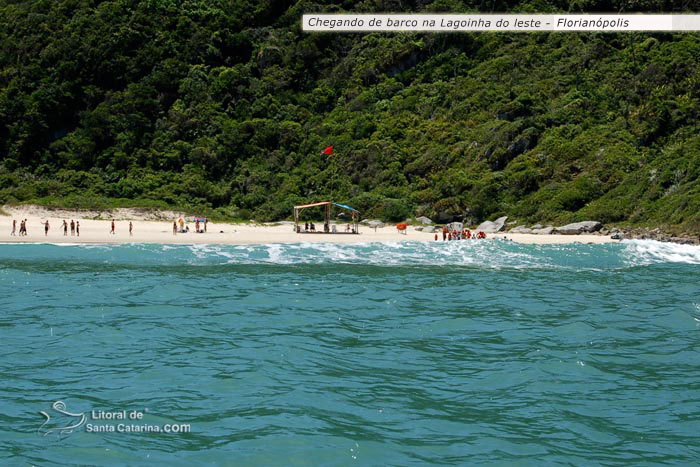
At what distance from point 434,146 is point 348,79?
828 inches

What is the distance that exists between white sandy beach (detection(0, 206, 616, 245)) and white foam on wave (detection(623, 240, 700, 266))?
3262 mm

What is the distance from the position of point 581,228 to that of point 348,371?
3950 cm

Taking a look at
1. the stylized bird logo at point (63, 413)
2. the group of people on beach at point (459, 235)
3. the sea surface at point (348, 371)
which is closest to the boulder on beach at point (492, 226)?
the group of people on beach at point (459, 235)

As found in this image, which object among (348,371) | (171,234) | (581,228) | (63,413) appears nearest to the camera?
(63,413)

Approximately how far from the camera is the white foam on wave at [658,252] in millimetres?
31406

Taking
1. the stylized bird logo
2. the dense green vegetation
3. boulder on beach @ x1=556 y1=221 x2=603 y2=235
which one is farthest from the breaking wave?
the stylized bird logo

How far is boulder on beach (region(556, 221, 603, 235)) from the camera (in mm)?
47750

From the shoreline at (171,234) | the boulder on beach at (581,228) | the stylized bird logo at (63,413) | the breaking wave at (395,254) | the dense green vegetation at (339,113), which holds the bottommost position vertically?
the stylized bird logo at (63,413)

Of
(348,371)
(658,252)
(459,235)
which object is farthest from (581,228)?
(348,371)

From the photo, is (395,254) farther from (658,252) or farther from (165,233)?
(165,233)

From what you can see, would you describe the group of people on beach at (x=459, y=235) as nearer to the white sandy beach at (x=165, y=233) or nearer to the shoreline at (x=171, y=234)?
the shoreline at (x=171, y=234)

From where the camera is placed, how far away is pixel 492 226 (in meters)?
52.7

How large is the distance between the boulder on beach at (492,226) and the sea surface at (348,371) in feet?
89.0

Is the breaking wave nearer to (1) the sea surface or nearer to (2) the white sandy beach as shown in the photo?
(2) the white sandy beach
